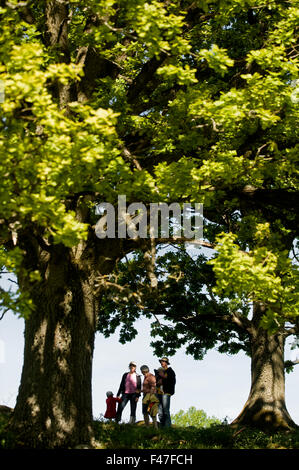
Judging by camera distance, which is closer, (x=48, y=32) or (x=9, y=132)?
(x=9, y=132)

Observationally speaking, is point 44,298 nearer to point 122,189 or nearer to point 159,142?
point 122,189

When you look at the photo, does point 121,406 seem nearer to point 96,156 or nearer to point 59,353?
point 59,353

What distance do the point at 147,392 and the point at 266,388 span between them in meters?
4.38

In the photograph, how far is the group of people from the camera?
16.6m

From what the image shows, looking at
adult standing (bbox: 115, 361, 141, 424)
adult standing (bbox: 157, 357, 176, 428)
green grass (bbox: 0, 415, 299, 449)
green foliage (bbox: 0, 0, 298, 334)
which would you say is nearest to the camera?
green foliage (bbox: 0, 0, 298, 334)

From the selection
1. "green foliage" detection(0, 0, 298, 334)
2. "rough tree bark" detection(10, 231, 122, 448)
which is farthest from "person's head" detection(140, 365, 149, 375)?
"green foliage" detection(0, 0, 298, 334)

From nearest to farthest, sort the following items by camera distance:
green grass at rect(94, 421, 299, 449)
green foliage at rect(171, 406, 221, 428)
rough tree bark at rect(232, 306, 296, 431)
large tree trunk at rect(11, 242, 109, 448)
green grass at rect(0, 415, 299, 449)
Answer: large tree trunk at rect(11, 242, 109, 448) < green grass at rect(0, 415, 299, 449) < green grass at rect(94, 421, 299, 449) < rough tree bark at rect(232, 306, 296, 431) < green foliage at rect(171, 406, 221, 428)

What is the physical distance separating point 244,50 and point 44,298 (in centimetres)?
982

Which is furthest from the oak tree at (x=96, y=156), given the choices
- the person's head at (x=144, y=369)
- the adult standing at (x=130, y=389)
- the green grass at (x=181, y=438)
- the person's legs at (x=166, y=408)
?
the person's legs at (x=166, y=408)

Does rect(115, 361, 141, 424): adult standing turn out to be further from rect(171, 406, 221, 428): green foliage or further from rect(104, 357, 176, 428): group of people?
rect(171, 406, 221, 428): green foliage

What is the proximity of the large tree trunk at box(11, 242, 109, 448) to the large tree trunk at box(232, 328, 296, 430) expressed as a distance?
750cm

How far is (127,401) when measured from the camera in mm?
16906

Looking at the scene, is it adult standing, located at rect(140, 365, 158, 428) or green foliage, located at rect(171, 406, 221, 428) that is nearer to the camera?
adult standing, located at rect(140, 365, 158, 428)
